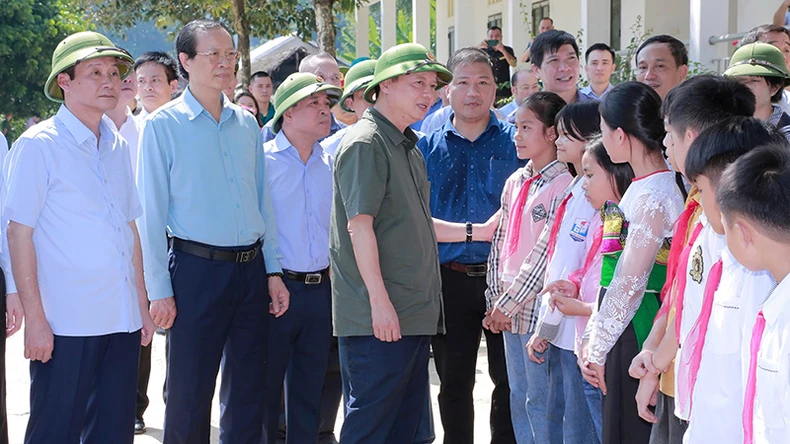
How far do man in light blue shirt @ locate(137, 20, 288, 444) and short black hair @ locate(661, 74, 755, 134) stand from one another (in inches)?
86.1

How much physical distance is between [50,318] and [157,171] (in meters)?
0.84

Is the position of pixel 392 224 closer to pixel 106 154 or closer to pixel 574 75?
pixel 106 154

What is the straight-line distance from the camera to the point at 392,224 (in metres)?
3.77

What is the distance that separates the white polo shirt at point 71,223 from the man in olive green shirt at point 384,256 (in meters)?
0.97

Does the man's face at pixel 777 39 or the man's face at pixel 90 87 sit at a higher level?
the man's face at pixel 777 39

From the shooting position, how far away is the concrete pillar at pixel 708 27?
1024cm

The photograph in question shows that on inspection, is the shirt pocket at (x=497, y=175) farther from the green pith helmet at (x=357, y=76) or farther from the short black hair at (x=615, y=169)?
the short black hair at (x=615, y=169)

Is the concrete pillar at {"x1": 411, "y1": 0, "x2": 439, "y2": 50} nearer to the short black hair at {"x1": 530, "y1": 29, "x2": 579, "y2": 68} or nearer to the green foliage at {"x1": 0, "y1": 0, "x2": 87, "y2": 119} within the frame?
the green foliage at {"x1": 0, "y1": 0, "x2": 87, "y2": 119}

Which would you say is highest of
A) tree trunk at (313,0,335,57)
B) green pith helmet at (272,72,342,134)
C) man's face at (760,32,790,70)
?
tree trunk at (313,0,335,57)

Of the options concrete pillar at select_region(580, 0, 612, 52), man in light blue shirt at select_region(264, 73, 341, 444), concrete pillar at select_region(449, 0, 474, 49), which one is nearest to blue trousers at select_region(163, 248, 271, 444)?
man in light blue shirt at select_region(264, 73, 341, 444)

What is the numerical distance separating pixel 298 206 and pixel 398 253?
119cm

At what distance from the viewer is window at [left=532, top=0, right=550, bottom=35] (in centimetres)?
1864

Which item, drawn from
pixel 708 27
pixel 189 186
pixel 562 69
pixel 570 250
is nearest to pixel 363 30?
pixel 708 27

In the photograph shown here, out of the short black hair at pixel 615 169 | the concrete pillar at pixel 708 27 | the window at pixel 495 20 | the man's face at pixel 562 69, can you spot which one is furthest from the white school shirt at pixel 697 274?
the window at pixel 495 20
